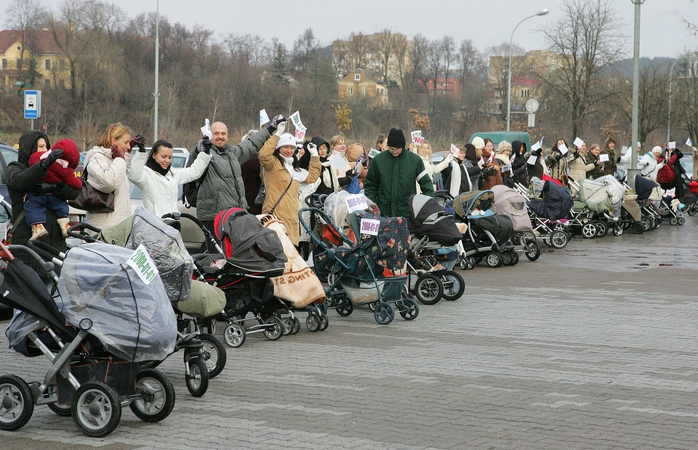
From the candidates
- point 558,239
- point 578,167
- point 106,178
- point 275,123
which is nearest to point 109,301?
point 106,178

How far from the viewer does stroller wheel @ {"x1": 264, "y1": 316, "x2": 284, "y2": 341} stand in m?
9.36

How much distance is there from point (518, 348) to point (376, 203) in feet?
12.9

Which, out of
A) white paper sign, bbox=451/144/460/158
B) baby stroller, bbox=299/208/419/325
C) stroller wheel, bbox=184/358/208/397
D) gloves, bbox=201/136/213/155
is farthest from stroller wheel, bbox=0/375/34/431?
white paper sign, bbox=451/144/460/158

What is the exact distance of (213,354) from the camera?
7578 mm

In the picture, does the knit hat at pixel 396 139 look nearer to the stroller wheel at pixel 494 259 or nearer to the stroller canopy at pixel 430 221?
the stroller canopy at pixel 430 221

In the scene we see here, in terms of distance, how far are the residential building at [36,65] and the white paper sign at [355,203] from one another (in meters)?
61.8

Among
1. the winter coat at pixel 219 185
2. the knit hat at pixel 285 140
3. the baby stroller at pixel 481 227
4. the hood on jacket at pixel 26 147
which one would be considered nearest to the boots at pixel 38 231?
the hood on jacket at pixel 26 147

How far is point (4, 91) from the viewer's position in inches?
2635

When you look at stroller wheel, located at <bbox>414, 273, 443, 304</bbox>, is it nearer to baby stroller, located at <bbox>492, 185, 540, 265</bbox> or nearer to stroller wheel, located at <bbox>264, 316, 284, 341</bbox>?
stroller wheel, located at <bbox>264, 316, 284, 341</bbox>

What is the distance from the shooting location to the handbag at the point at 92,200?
31.5 feet

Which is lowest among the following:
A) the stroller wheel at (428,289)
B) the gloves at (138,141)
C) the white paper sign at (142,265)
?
the stroller wheel at (428,289)

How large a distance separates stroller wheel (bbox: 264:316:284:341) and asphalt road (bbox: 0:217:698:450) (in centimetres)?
12

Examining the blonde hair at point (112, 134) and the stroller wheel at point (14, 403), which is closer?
the stroller wheel at point (14, 403)

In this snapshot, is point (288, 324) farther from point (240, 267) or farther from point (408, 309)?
point (408, 309)
